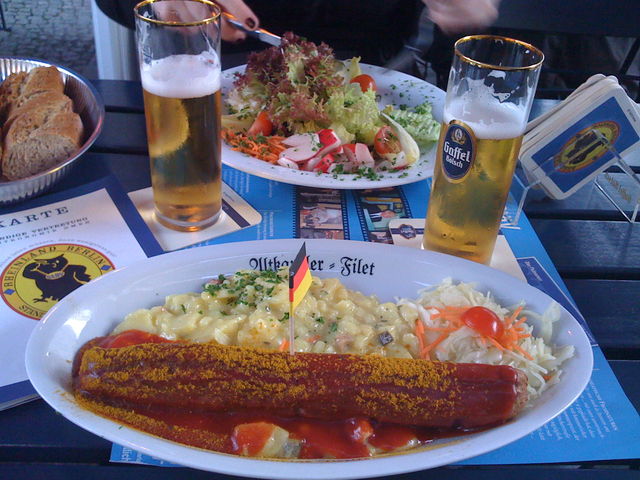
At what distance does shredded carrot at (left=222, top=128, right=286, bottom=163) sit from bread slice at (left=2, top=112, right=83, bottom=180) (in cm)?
48

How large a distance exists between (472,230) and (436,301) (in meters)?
0.27

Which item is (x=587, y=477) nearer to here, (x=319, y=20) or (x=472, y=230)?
(x=472, y=230)

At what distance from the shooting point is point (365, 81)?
2.31 metres

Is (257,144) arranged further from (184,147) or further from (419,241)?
(419,241)

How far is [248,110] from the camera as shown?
6.96 feet

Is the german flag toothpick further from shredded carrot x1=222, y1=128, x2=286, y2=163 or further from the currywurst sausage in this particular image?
shredded carrot x1=222, y1=128, x2=286, y2=163

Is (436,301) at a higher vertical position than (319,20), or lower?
lower

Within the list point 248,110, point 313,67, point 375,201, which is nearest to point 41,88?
point 248,110

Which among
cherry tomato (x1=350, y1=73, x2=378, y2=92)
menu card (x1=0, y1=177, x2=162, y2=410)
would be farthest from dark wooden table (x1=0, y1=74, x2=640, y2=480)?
cherry tomato (x1=350, y1=73, x2=378, y2=92)

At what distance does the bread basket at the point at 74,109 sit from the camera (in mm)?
1608

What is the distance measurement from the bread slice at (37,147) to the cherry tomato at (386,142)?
3.01 feet

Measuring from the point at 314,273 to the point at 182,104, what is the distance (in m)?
0.52

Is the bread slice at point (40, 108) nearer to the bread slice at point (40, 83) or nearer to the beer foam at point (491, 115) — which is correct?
the bread slice at point (40, 83)

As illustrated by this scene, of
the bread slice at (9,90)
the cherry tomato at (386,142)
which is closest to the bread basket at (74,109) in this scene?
the bread slice at (9,90)
